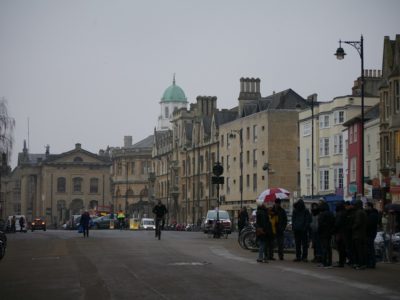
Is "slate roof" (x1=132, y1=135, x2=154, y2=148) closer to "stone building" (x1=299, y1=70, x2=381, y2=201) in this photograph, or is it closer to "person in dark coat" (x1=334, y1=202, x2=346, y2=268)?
"stone building" (x1=299, y1=70, x2=381, y2=201)

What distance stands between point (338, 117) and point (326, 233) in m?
57.1

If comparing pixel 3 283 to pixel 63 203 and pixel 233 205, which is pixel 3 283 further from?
pixel 63 203

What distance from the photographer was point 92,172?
184125 mm

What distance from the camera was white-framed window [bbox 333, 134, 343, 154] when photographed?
275 ft

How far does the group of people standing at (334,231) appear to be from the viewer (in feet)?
89.2

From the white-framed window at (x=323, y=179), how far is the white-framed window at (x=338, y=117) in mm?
4718

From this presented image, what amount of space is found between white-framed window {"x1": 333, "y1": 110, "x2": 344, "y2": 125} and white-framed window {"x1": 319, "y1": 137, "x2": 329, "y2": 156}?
243 centimetres

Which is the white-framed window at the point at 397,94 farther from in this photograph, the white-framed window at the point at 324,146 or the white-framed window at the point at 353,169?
the white-framed window at the point at 324,146

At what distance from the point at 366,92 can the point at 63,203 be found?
348 feet

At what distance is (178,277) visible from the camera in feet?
73.3

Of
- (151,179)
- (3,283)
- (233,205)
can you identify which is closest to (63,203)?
(151,179)

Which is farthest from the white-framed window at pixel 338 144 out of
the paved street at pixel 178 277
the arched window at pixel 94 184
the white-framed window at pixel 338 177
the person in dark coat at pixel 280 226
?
the arched window at pixel 94 184

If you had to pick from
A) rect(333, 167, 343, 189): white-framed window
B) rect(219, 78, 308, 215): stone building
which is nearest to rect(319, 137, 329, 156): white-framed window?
rect(333, 167, 343, 189): white-framed window

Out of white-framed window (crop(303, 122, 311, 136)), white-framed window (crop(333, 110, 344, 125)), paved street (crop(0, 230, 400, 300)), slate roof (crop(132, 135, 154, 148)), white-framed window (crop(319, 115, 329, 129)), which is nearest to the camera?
paved street (crop(0, 230, 400, 300))
